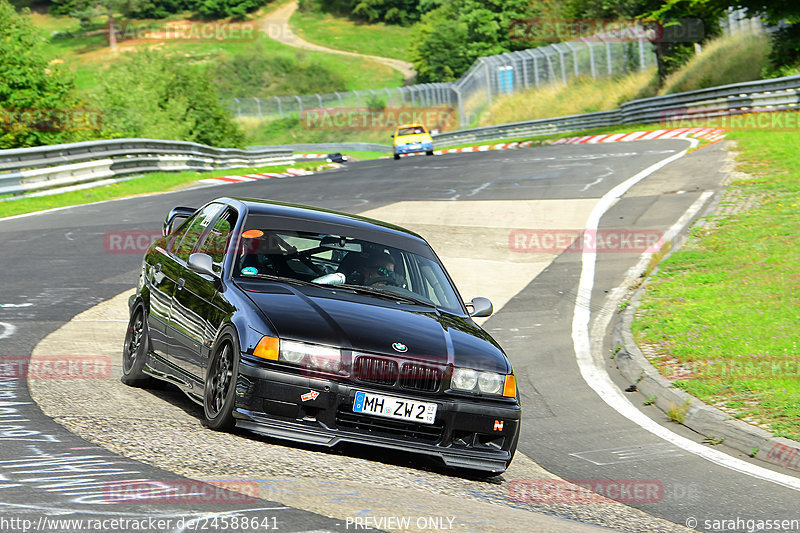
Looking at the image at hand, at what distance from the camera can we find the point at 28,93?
30141 mm

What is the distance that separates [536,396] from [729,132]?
2306 cm

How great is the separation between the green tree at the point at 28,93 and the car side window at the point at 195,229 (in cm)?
2267

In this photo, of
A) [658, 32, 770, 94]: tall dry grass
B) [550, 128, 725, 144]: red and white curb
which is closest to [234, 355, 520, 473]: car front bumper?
[550, 128, 725, 144]: red and white curb

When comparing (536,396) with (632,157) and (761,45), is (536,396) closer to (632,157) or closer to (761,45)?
(632,157)

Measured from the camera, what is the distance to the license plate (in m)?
6.04

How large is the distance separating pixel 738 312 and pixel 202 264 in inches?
261

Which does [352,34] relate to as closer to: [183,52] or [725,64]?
[183,52]

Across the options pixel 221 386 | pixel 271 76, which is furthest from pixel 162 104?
pixel 271 76

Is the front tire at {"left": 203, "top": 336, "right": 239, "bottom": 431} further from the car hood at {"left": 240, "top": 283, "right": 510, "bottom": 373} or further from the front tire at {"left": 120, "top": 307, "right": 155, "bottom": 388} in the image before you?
the front tire at {"left": 120, "top": 307, "right": 155, "bottom": 388}

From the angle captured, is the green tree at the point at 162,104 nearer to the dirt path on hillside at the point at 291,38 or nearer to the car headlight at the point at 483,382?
the car headlight at the point at 483,382

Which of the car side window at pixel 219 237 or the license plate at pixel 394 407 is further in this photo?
the car side window at pixel 219 237

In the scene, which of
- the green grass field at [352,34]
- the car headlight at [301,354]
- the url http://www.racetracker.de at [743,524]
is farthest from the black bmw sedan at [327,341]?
the green grass field at [352,34]

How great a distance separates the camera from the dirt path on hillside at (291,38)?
404 feet

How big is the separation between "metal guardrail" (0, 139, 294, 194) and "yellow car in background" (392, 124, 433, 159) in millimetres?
16659
